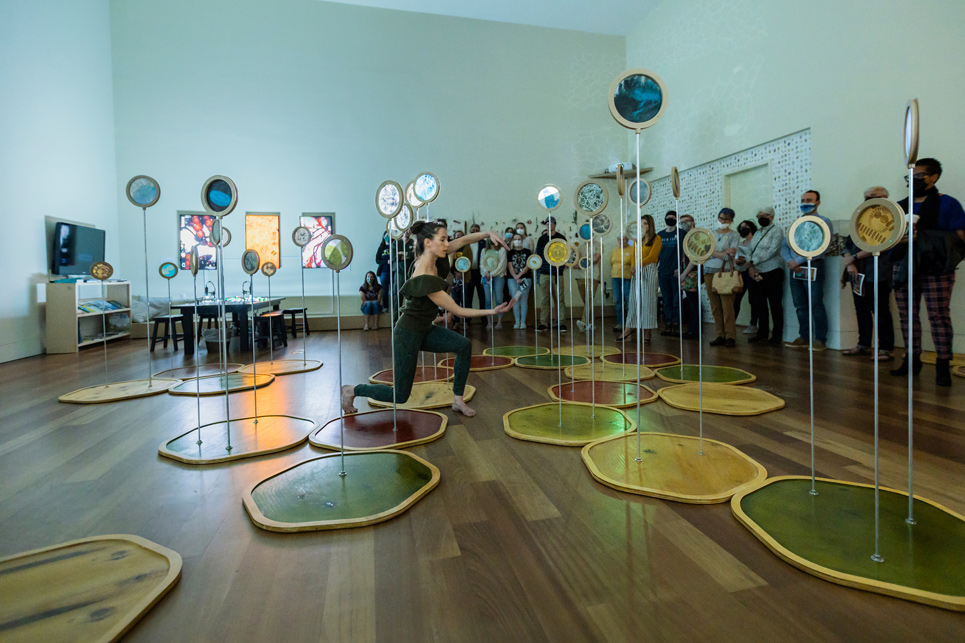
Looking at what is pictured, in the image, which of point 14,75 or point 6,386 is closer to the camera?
point 6,386

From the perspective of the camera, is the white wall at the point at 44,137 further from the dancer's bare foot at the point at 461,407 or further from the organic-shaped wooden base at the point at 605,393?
the organic-shaped wooden base at the point at 605,393

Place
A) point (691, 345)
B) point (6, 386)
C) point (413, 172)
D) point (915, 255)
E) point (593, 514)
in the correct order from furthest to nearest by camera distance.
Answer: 1. point (413, 172)
2. point (691, 345)
3. point (6, 386)
4. point (915, 255)
5. point (593, 514)

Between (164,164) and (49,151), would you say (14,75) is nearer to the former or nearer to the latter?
(49,151)

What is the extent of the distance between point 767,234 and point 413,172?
6.98 meters

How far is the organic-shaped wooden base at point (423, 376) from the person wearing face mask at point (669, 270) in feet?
13.5

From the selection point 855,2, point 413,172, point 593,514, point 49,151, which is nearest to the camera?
point 593,514

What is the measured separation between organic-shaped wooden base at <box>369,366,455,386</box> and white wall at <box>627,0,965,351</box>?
4.75m

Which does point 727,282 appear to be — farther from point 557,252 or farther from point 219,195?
point 219,195

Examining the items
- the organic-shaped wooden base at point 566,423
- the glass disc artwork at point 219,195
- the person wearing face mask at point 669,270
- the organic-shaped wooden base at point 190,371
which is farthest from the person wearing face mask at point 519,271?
the glass disc artwork at point 219,195

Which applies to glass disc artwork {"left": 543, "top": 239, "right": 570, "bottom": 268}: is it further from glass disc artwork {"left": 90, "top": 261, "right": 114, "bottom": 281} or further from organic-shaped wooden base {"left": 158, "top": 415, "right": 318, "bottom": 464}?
glass disc artwork {"left": 90, "top": 261, "right": 114, "bottom": 281}

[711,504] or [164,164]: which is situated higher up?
[164,164]

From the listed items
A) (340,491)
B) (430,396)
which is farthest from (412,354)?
(340,491)

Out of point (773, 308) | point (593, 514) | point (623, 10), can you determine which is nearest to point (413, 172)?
point (623, 10)

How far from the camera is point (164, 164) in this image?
1035 cm
